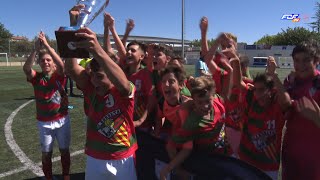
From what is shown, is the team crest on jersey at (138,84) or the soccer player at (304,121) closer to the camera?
the soccer player at (304,121)

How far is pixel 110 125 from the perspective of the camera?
10.3ft

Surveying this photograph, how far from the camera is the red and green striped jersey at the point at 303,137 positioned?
10.5 feet

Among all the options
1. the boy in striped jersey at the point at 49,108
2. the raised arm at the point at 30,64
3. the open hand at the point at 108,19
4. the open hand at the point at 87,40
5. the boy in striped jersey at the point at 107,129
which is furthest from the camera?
the boy in striped jersey at the point at 49,108

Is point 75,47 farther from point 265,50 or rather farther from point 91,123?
point 265,50

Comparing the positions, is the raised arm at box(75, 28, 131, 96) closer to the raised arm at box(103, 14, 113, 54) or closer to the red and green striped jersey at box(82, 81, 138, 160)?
the red and green striped jersey at box(82, 81, 138, 160)

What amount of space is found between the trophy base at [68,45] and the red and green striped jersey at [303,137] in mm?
1952

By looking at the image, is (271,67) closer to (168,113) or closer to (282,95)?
(282,95)

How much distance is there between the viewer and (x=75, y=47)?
2.57 metres

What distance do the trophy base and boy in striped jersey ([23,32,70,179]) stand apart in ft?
8.35

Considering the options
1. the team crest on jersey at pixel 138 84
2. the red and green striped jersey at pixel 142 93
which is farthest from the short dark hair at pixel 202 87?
the team crest on jersey at pixel 138 84

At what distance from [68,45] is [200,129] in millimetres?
1307

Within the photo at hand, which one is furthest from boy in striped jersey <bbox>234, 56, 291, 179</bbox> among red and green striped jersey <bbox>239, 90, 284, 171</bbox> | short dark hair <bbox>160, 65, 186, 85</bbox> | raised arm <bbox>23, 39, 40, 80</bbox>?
raised arm <bbox>23, 39, 40, 80</bbox>

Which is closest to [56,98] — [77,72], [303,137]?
[77,72]

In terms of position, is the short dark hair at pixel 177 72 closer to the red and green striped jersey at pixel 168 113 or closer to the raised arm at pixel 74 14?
the red and green striped jersey at pixel 168 113
